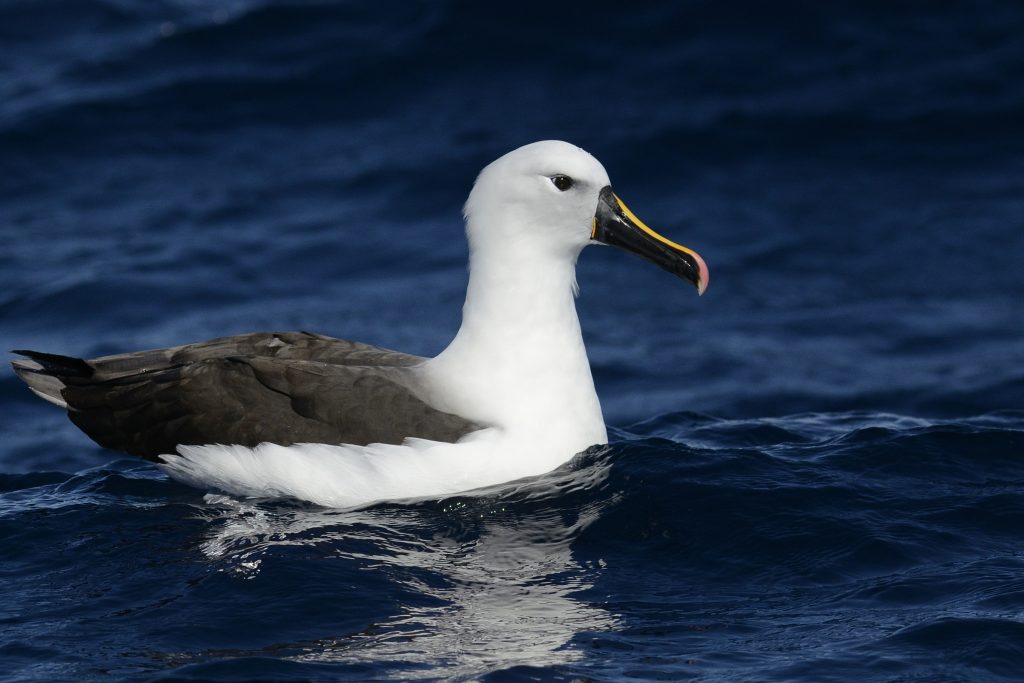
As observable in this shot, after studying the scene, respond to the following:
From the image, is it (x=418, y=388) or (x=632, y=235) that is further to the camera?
(x=632, y=235)

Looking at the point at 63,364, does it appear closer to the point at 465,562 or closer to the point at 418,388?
the point at 418,388

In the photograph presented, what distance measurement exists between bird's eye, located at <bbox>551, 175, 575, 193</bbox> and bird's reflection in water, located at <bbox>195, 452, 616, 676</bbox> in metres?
1.51

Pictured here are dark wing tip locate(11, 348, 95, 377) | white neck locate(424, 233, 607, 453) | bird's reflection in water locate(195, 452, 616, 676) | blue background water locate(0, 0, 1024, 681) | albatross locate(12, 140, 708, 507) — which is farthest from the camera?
A: dark wing tip locate(11, 348, 95, 377)

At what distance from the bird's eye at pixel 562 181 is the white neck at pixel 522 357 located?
37 centimetres

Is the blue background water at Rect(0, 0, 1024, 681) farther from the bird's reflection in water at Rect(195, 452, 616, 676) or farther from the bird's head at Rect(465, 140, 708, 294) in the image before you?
the bird's head at Rect(465, 140, 708, 294)

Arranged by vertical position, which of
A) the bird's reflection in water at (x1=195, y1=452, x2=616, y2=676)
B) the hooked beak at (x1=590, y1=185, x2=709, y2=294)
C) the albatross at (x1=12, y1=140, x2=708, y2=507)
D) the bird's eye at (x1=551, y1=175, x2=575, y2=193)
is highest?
the bird's eye at (x1=551, y1=175, x2=575, y2=193)

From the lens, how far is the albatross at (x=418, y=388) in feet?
24.8

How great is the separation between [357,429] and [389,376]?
16.0 inches

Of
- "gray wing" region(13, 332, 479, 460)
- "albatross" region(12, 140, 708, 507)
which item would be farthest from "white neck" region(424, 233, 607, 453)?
Answer: "gray wing" region(13, 332, 479, 460)

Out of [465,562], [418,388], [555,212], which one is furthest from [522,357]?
[465,562]

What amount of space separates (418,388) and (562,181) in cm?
141

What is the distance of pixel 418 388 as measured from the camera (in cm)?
783

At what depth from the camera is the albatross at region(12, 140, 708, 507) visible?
298 inches

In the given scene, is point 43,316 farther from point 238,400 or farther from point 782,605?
point 782,605
